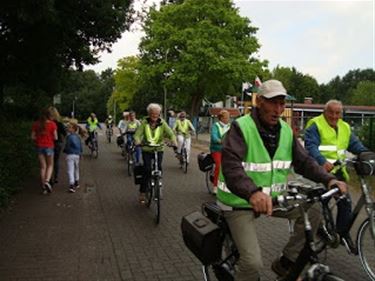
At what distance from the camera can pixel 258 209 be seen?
134 inches

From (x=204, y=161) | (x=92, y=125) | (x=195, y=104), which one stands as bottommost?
(x=204, y=161)

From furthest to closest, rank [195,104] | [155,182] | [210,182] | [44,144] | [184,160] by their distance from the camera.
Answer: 1. [195,104]
2. [184,160]
3. [210,182]
4. [44,144]
5. [155,182]

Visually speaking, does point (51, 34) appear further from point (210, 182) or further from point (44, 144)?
point (210, 182)

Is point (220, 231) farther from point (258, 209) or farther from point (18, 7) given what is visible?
point (18, 7)

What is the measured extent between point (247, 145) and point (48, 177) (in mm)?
8257

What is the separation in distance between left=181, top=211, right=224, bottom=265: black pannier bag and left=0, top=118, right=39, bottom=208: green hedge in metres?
5.56

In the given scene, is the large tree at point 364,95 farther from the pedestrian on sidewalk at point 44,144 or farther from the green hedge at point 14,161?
the pedestrian on sidewalk at point 44,144

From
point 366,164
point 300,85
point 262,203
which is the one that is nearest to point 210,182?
point 366,164

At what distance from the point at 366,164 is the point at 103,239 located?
12.5 feet

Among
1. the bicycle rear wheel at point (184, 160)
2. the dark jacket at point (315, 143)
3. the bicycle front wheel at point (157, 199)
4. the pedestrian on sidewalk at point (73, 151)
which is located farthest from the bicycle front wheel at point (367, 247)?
the bicycle rear wheel at point (184, 160)

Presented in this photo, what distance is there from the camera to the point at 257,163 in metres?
3.91

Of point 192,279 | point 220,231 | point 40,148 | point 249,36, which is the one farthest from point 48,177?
point 249,36

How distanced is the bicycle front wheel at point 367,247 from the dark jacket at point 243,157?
1597 millimetres

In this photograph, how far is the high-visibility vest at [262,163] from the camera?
12.8 feet
